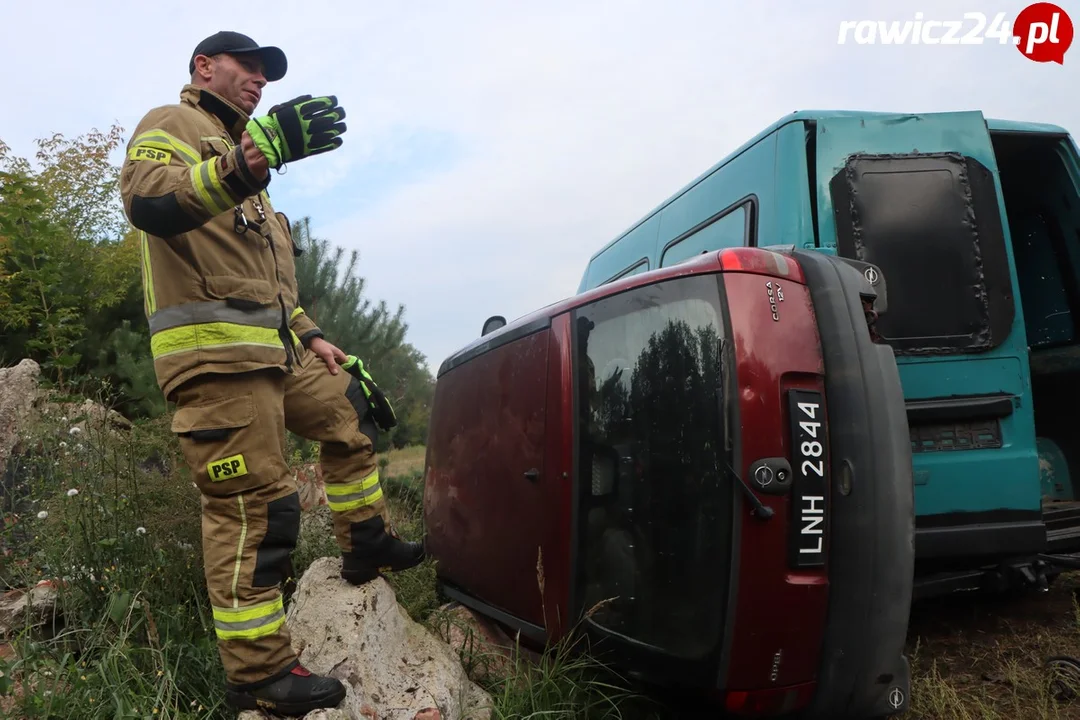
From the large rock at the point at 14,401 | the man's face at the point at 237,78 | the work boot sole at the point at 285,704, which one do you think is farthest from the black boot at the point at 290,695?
the large rock at the point at 14,401

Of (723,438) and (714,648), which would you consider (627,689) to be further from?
(723,438)

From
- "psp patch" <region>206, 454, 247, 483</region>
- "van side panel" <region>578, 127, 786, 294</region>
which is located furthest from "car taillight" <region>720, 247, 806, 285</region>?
"psp patch" <region>206, 454, 247, 483</region>

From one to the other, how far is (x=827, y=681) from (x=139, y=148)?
2384 mm

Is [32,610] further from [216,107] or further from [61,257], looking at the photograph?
[61,257]

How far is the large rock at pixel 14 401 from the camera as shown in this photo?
159 inches

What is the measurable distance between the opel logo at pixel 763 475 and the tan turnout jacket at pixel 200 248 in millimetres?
1410

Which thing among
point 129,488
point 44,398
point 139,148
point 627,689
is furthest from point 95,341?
point 627,689

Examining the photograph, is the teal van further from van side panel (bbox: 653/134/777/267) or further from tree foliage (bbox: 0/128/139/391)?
tree foliage (bbox: 0/128/139/391)

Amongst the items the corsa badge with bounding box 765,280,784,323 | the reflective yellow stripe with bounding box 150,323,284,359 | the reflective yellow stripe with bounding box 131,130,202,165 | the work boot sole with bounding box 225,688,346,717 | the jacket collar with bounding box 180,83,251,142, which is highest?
the jacket collar with bounding box 180,83,251,142

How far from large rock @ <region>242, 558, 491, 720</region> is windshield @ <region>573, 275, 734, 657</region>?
0.53 metres

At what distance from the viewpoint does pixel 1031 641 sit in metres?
3.25

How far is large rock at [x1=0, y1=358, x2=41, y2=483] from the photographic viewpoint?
4039 mm

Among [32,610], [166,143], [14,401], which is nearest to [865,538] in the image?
[166,143]

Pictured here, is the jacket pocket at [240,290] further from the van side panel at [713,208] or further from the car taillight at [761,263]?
the van side panel at [713,208]
